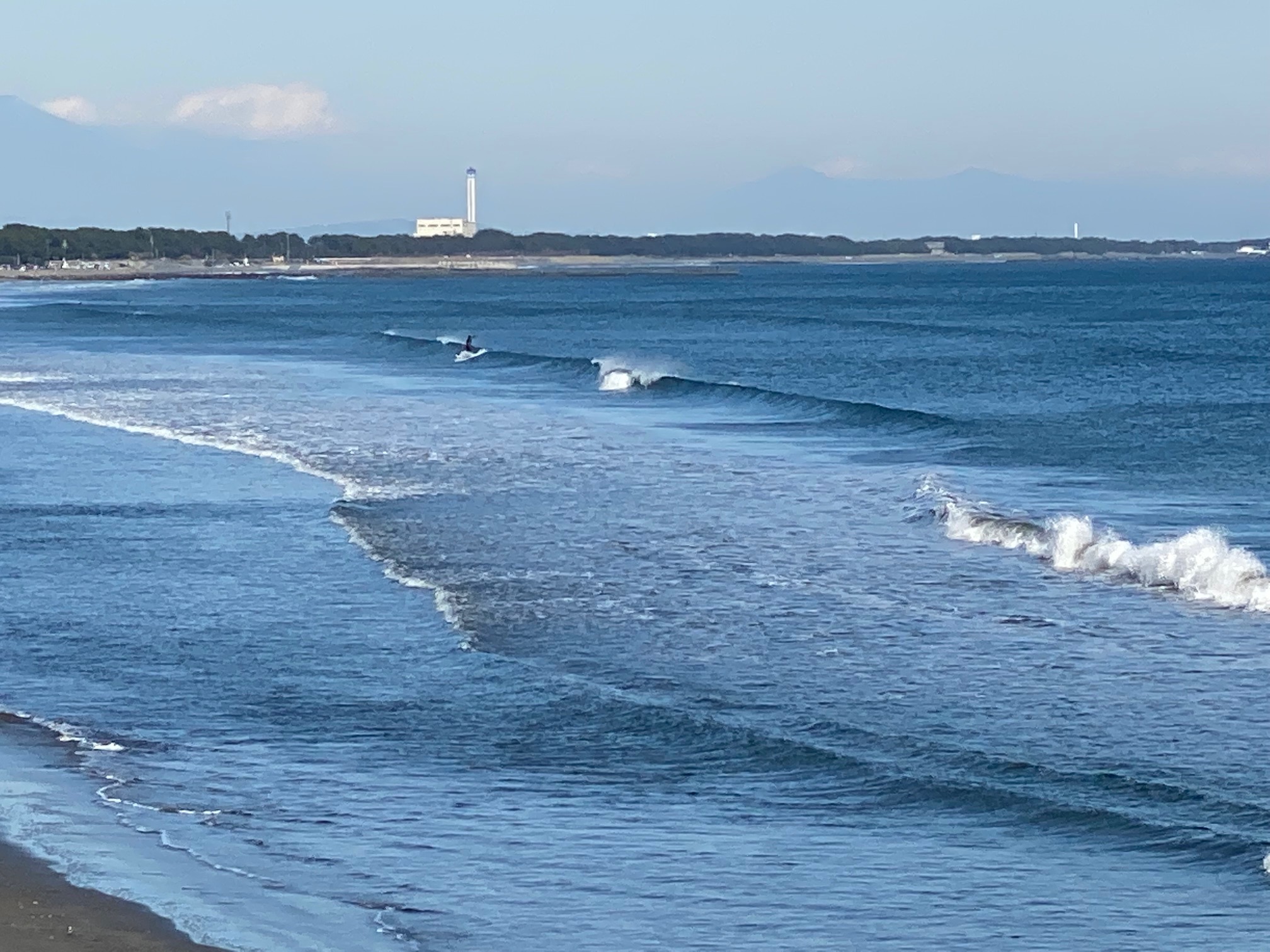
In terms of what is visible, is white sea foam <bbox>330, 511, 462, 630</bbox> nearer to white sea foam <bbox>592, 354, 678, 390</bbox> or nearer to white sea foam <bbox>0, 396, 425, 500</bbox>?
white sea foam <bbox>0, 396, 425, 500</bbox>

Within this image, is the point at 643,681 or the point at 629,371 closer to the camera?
the point at 643,681

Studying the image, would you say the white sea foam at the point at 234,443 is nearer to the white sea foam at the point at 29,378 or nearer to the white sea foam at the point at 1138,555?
the white sea foam at the point at 29,378

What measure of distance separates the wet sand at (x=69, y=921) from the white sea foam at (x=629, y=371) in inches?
1618

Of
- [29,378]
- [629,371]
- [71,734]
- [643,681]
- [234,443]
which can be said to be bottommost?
[71,734]

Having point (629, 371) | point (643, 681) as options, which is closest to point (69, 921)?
point (643, 681)

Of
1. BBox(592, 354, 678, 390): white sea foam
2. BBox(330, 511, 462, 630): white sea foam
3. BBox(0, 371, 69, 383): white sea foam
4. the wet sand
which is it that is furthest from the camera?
BBox(592, 354, 678, 390): white sea foam

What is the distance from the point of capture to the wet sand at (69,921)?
894cm

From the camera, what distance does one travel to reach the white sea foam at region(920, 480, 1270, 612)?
18.4 m

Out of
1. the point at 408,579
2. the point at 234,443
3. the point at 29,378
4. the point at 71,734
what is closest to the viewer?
the point at 71,734

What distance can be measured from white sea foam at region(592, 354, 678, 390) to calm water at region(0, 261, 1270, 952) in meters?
13.9

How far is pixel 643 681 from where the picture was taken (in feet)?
49.1

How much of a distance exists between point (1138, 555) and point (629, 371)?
3455 cm

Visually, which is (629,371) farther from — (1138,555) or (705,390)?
(1138,555)

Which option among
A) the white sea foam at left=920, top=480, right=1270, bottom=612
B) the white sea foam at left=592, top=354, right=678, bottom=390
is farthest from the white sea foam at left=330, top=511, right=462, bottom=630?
the white sea foam at left=592, top=354, right=678, bottom=390
